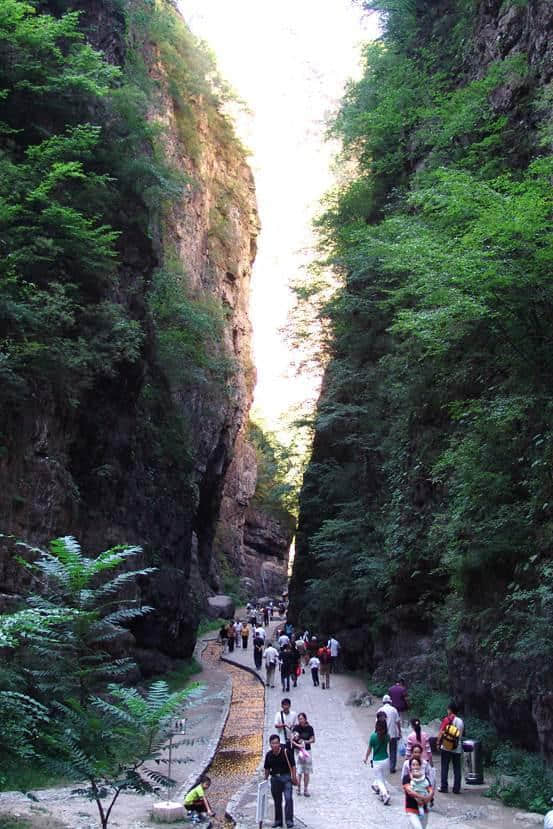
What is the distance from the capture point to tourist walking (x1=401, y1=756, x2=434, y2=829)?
27.9ft

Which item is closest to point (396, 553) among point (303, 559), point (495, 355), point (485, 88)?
point (495, 355)

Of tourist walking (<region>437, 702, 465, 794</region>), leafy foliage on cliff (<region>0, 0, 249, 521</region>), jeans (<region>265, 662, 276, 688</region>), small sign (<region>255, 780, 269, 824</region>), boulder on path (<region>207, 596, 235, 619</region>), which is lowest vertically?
small sign (<region>255, 780, 269, 824</region>)

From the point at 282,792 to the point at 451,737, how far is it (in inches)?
109

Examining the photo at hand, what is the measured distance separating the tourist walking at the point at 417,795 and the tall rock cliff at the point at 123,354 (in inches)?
326

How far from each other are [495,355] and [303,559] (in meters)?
22.6

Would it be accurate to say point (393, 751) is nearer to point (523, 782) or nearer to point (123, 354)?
point (523, 782)

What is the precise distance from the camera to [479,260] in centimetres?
1302

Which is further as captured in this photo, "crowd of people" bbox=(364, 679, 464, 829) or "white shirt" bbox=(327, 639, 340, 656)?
"white shirt" bbox=(327, 639, 340, 656)

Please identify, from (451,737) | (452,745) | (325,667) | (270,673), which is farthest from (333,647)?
(451,737)

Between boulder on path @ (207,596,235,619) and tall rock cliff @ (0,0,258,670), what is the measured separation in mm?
5187

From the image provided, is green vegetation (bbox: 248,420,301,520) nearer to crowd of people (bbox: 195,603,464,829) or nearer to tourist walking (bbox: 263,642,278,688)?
tourist walking (bbox: 263,642,278,688)

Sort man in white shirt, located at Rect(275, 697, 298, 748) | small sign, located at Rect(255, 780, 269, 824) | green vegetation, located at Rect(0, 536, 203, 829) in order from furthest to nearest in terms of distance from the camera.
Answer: man in white shirt, located at Rect(275, 697, 298, 748), small sign, located at Rect(255, 780, 269, 824), green vegetation, located at Rect(0, 536, 203, 829)

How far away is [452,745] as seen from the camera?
1110 cm

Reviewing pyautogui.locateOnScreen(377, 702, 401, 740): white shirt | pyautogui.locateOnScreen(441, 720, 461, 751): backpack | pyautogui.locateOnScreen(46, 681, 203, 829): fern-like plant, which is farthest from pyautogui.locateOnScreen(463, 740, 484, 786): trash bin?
pyautogui.locateOnScreen(46, 681, 203, 829): fern-like plant
